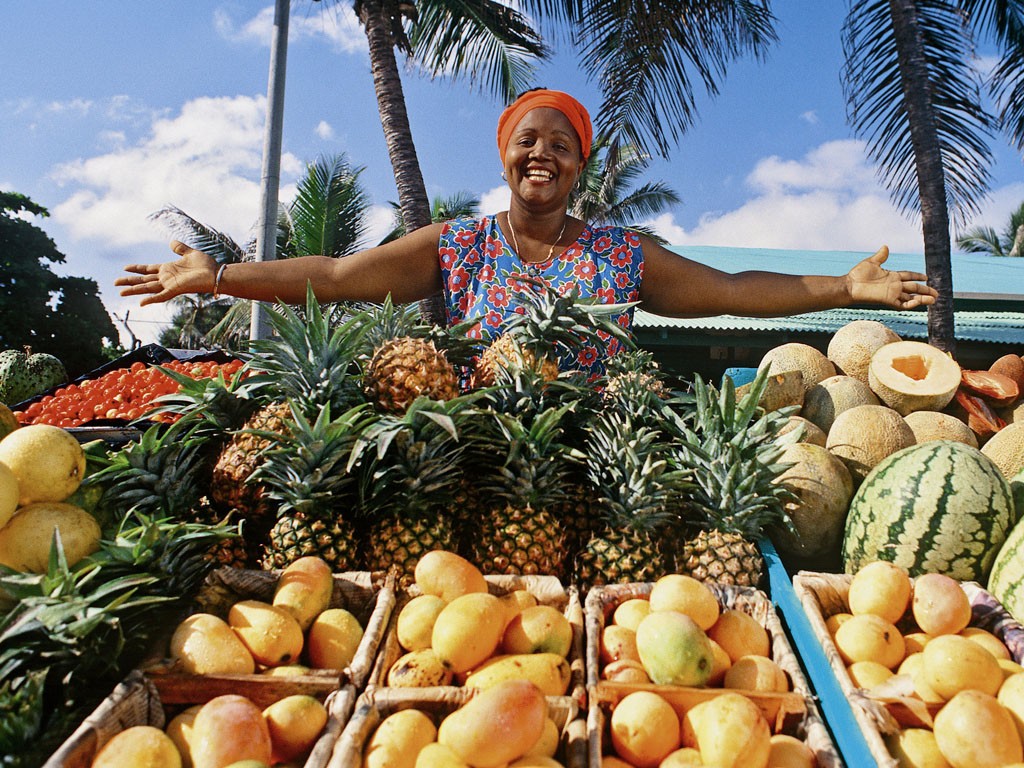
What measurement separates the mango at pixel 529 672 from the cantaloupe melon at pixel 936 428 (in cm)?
277

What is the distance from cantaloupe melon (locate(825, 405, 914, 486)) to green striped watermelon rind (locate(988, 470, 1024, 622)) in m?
0.73

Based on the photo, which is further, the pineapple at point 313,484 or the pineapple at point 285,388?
the pineapple at point 285,388

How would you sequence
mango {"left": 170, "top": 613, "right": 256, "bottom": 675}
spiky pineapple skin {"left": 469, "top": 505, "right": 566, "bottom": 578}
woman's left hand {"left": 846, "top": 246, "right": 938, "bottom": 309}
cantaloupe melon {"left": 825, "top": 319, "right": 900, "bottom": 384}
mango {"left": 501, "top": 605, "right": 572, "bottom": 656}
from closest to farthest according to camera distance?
mango {"left": 170, "top": 613, "right": 256, "bottom": 675} < mango {"left": 501, "top": 605, "right": 572, "bottom": 656} < spiky pineapple skin {"left": 469, "top": 505, "right": 566, "bottom": 578} < woman's left hand {"left": 846, "top": 246, "right": 938, "bottom": 309} < cantaloupe melon {"left": 825, "top": 319, "right": 900, "bottom": 384}

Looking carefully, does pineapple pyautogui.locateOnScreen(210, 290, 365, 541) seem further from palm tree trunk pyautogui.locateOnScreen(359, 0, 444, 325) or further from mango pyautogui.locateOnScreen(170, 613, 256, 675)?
palm tree trunk pyautogui.locateOnScreen(359, 0, 444, 325)

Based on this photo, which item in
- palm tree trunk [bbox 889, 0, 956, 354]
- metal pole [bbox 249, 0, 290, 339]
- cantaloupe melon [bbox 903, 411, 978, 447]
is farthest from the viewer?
metal pole [bbox 249, 0, 290, 339]

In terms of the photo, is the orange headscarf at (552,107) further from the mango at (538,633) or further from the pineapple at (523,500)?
the mango at (538,633)

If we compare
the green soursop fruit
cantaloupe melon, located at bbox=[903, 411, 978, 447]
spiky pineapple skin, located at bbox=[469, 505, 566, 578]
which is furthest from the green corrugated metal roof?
spiky pineapple skin, located at bbox=[469, 505, 566, 578]

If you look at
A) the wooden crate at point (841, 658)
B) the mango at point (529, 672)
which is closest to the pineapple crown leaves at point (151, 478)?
the mango at point (529, 672)

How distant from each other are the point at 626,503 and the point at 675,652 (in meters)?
0.63

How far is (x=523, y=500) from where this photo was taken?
2.32 metres

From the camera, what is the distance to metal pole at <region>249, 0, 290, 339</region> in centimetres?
942

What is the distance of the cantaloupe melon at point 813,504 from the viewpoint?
9.57 feet

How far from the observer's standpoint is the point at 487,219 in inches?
151

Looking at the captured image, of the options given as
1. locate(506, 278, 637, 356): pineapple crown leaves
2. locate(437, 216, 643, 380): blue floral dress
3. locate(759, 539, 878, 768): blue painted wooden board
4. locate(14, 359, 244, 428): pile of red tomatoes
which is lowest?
locate(759, 539, 878, 768): blue painted wooden board
